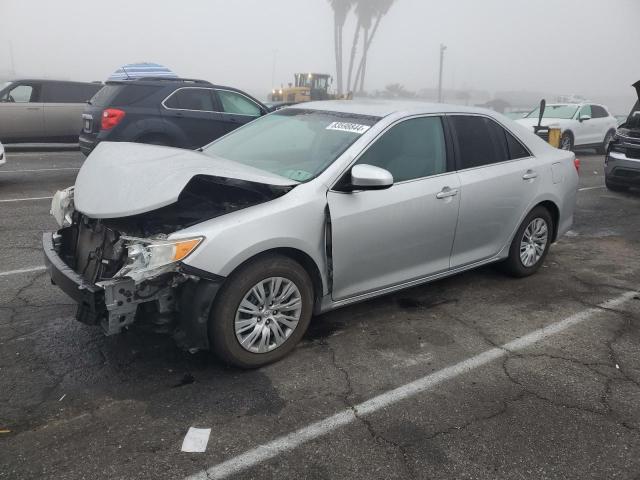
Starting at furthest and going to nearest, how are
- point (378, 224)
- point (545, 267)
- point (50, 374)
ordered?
1. point (545, 267)
2. point (378, 224)
3. point (50, 374)

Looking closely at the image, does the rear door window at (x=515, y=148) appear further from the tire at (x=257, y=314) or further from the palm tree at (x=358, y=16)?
the palm tree at (x=358, y=16)

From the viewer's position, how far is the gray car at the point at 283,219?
3.21 metres

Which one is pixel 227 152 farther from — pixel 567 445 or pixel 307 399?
pixel 567 445

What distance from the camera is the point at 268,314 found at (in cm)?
349

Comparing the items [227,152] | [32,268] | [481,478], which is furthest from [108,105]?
[481,478]

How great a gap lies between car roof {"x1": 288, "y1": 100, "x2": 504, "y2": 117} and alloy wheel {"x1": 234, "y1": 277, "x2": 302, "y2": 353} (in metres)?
1.58

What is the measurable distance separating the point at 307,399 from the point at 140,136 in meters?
7.18

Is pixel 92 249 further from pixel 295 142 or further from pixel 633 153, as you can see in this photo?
pixel 633 153

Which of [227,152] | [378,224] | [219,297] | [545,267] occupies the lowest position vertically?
[545,267]

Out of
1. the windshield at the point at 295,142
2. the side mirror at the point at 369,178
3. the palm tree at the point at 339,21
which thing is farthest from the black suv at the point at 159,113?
the palm tree at the point at 339,21

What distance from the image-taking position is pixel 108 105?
9.34 m

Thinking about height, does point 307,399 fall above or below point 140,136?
below

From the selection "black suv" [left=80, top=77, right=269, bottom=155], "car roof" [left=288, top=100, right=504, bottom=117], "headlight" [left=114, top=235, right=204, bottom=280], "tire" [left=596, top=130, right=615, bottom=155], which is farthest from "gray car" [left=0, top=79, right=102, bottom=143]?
"tire" [left=596, top=130, right=615, bottom=155]

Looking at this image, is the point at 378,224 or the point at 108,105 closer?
the point at 378,224
